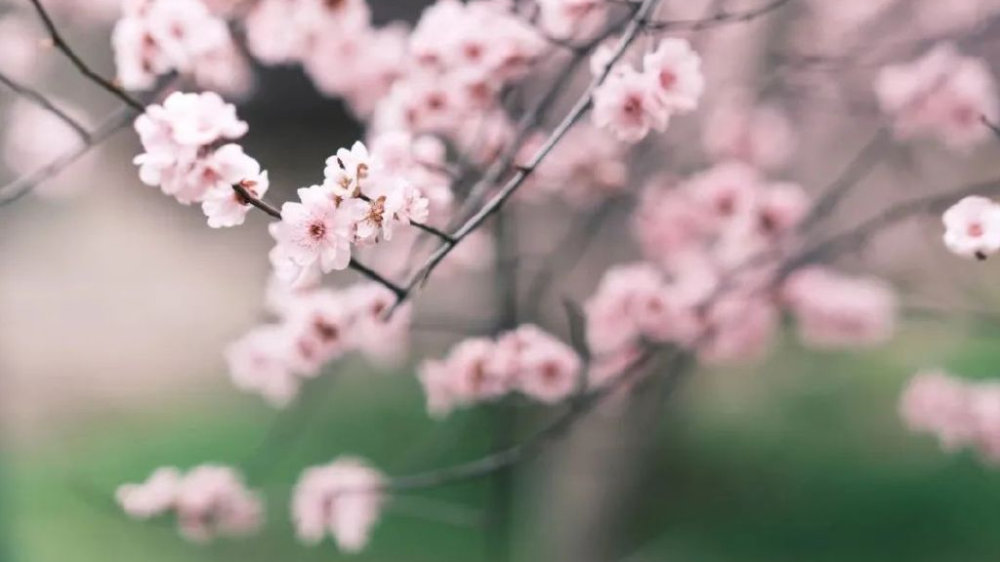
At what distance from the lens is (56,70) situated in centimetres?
255

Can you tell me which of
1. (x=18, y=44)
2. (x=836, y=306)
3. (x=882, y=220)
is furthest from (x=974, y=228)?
(x=18, y=44)

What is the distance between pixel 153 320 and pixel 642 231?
7.03 feet

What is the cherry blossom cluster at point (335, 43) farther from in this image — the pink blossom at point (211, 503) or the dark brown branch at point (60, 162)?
the pink blossom at point (211, 503)

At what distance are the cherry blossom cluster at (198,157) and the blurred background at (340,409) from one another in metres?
1.22

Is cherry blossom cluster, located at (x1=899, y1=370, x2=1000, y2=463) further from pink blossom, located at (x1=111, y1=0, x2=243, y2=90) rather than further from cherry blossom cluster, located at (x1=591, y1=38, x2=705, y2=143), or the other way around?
pink blossom, located at (x1=111, y1=0, x2=243, y2=90)

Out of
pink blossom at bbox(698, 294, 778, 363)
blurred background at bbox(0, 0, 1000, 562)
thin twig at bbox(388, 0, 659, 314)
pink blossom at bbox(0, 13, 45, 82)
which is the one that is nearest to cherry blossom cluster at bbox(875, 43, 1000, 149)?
pink blossom at bbox(698, 294, 778, 363)

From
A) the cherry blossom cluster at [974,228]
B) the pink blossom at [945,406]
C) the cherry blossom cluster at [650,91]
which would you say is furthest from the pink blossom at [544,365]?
the pink blossom at [945,406]

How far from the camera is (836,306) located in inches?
57.6

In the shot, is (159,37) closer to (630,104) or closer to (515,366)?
(630,104)

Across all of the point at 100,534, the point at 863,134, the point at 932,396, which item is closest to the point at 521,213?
the point at 932,396

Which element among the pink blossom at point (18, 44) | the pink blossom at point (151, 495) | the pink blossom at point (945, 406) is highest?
the pink blossom at point (18, 44)

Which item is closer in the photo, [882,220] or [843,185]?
[882,220]

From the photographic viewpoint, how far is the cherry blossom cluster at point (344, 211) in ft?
2.04

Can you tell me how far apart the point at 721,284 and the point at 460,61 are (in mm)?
462
